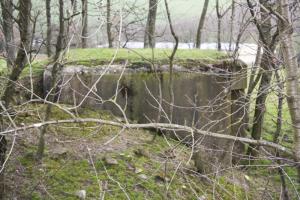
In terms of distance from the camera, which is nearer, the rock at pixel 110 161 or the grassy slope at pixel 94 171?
the grassy slope at pixel 94 171

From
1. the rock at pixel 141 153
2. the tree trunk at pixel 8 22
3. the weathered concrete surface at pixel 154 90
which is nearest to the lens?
the tree trunk at pixel 8 22

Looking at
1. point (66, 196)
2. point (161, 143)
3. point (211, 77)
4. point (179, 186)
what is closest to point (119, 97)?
point (161, 143)

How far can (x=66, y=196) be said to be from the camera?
430cm

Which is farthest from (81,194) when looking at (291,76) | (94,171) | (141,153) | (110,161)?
(291,76)

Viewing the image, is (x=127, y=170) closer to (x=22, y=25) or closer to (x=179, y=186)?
(x=179, y=186)

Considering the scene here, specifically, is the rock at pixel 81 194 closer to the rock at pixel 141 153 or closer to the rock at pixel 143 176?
the rock at pixel 143 176

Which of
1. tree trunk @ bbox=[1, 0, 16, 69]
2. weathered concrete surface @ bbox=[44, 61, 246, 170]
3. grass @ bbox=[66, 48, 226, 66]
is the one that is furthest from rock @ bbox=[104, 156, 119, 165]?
grass @ bbox=[66, 48, 226, 66]

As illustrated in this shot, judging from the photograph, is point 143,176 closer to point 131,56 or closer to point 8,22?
point 131,56

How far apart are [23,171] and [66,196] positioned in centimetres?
53

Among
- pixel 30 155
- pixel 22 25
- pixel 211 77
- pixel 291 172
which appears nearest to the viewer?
pixel 22 25

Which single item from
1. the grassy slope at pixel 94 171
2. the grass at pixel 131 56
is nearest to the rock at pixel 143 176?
the grassy slope at pixel 94 171

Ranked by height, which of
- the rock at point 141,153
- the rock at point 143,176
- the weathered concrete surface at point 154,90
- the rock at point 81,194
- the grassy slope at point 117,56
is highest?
the grassy slope at point 117,56

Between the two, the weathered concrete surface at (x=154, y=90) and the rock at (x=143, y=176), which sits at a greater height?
the weathered concrete surface at (x=154, y=90)

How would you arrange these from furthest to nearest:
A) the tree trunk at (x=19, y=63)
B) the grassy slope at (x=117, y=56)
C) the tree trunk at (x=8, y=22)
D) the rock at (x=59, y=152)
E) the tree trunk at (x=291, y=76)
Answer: the grassy slope at (x=117, y=56) → the rock at (x=59, y=152) → the tree trunk at (x=8, y=22) → the tree trunk at (x=19, y=63) → the tree trunk at (x=291, y=76)
